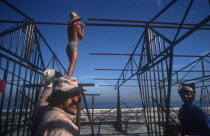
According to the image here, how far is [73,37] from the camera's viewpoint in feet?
14.4

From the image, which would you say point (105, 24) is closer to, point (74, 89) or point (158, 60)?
point (158, 60)

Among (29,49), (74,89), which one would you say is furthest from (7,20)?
(74,89)

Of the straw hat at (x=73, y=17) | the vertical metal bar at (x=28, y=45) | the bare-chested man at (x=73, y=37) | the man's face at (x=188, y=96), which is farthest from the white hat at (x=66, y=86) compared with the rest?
the vertical metal bar at (x=28, y=45)

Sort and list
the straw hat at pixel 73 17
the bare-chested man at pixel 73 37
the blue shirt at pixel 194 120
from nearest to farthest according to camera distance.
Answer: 1. the blue shirt at pixel 194 120
2. the bare-chested man at pixel 73 37
3. the straw hat at pixel 73 17

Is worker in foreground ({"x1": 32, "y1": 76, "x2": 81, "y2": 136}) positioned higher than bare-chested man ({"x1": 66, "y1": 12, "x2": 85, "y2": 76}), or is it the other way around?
bare-chested man ({"x1": 66, "y1": 12, "x2": 85, "y2": 76})

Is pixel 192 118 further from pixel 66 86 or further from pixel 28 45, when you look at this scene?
pixel 28 45

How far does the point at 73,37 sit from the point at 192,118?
4.12 metres

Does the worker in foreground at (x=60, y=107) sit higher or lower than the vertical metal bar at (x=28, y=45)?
lower

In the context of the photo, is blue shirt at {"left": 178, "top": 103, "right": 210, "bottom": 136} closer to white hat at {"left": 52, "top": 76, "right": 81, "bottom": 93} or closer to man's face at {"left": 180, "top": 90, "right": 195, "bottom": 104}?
man's face at {"left": 180, "top": 90, "right": 195, "bottom": 104}

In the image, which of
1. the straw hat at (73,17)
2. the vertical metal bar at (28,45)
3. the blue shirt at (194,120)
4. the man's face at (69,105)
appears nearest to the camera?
the man's face at (69,105)

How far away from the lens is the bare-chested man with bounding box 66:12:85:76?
4.00 meters

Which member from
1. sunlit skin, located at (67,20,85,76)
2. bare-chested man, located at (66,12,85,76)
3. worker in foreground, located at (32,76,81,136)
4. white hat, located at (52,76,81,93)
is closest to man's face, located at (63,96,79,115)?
worker in foreground, located at (32,76,81,136)

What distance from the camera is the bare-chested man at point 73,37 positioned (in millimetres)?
3995

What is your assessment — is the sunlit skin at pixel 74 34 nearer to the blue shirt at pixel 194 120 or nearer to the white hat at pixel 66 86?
the white hat at pixel 66 86
